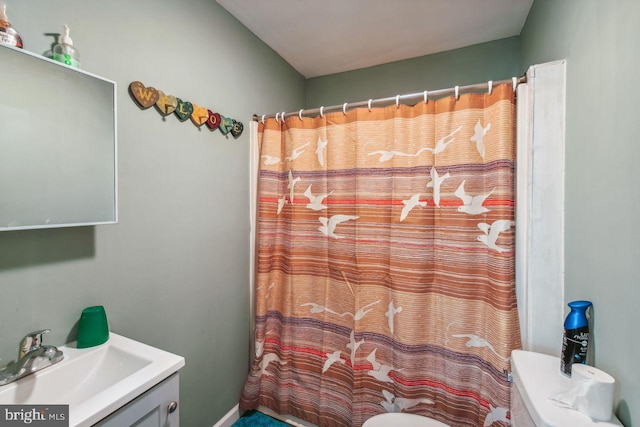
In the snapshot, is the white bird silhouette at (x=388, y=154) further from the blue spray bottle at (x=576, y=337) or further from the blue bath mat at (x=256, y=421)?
the blue bath mat at (x=256, y=421)

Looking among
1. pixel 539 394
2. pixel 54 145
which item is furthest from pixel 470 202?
pixel 54 145

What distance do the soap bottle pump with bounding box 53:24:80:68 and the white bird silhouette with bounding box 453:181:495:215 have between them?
5.24 feet

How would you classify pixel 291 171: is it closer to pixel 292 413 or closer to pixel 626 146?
pixel 626 146

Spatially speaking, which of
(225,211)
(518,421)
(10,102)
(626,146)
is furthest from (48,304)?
(626,146)

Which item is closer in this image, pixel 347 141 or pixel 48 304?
pixel 48 304

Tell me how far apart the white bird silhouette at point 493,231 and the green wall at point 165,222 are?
1.35 meters

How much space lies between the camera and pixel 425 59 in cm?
201

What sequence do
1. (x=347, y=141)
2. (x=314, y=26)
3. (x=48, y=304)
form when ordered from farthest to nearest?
1. (x=314, y=26)
2. (x=347, y=141)
3. (x=48, y=304)

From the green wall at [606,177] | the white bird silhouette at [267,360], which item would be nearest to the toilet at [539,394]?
the green wall at [606,177]

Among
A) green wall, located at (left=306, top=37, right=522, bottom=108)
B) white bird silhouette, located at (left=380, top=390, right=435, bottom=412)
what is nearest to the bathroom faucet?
white bird silhouette, located at (left=380, top=390, right=435, bottom=412)

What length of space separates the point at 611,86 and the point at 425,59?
4.88 feet

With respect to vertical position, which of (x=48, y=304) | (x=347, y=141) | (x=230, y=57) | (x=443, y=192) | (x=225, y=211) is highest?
(x=230, y=57)

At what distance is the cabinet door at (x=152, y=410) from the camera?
733 mm

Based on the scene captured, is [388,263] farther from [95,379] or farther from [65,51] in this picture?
[65,51]
